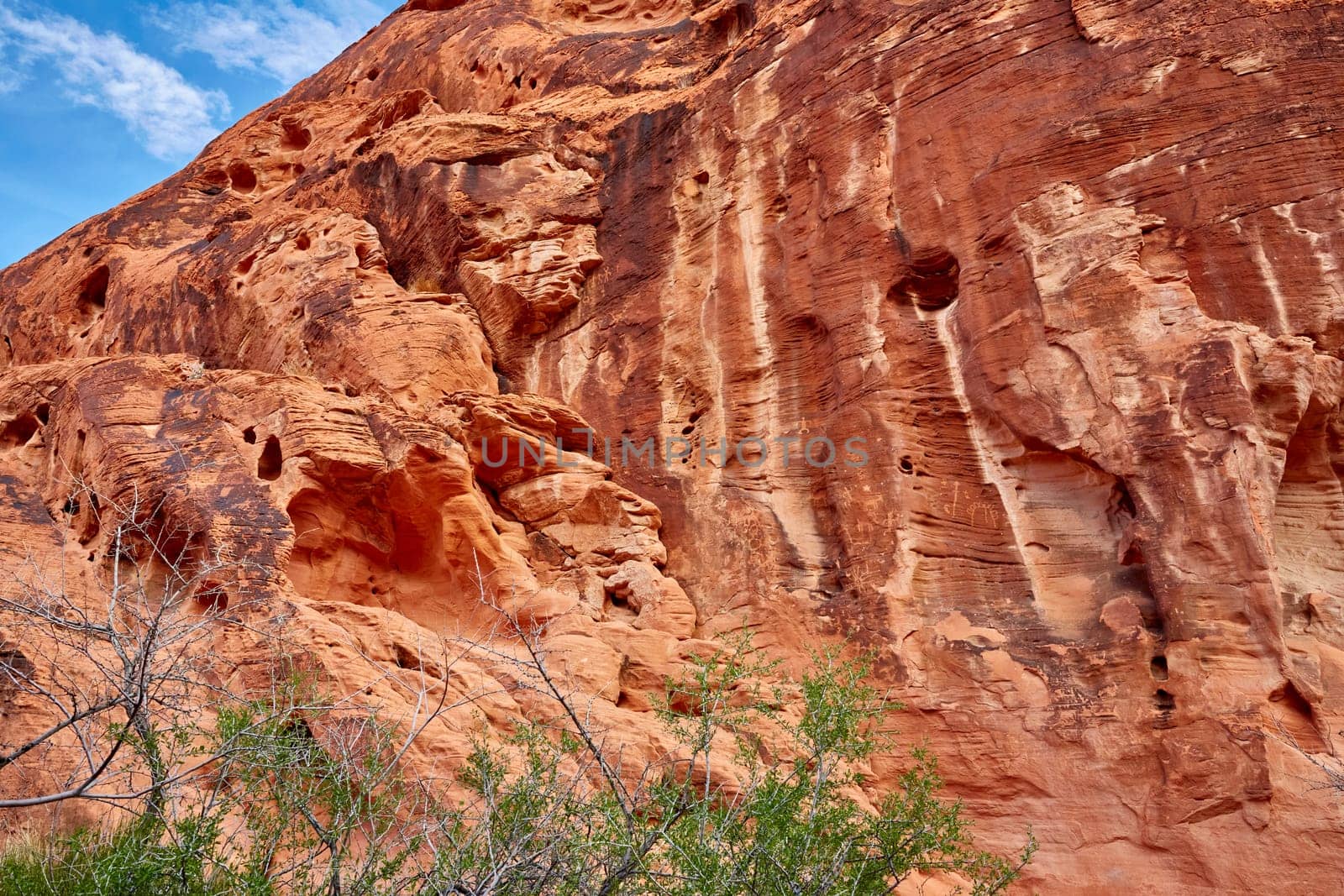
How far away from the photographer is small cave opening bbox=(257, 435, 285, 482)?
13.5 m

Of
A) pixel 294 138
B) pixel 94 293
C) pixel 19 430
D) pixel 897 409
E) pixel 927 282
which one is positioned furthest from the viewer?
pixel 294 138

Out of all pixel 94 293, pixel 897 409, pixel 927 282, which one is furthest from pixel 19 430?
pixel 927 282

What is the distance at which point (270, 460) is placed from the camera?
538 inches

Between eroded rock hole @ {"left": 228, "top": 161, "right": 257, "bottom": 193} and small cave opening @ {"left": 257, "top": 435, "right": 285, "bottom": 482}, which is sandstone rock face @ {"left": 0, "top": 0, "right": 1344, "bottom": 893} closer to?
small cave opening @ {"left": 257, "top": 435, "right": 285, "bottom": 482}

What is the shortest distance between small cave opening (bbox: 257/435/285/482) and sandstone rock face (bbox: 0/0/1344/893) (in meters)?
0.07

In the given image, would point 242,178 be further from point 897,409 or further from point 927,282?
point 897,409

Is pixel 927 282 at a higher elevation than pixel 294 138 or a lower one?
lower

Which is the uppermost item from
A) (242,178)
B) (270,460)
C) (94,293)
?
(242,178)

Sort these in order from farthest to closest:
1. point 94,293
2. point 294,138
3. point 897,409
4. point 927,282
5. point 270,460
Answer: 1. point 294,138
2. point 94,293
3. point 927,282
4. point 270,460
5. point 897,409

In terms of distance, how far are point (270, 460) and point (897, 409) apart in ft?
24.8

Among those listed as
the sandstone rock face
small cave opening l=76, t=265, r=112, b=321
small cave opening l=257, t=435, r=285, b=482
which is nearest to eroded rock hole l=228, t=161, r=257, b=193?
small cave opening l=76, t=265, r=112, b=321

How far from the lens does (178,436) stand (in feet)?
44.1

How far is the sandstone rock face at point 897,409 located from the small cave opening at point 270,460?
0.07 meters

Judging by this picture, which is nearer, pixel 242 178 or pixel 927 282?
pixel 927 282
